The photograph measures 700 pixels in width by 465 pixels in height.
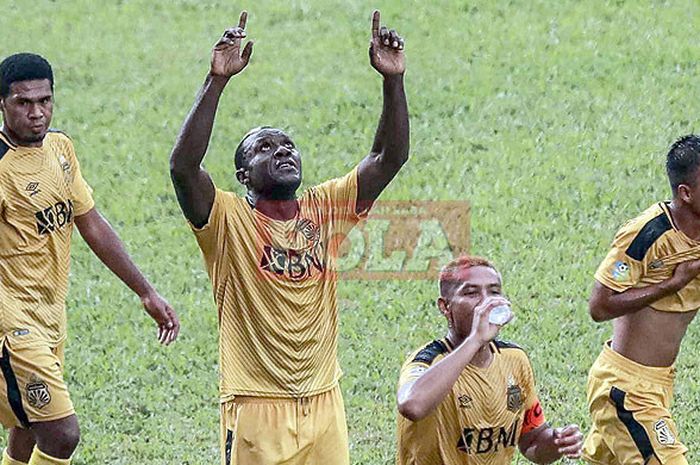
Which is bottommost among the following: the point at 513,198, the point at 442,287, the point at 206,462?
the point at 206,462

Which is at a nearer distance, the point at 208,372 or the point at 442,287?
the point at 442,287

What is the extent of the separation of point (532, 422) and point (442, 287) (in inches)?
29.0

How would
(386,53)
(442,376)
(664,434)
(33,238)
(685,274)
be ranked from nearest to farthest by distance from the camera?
(442,376) → (386,53) → (685,274) → (664,434) → (33,238)

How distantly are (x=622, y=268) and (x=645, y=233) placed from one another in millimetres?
209

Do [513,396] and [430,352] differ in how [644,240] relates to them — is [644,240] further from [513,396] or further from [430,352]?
[430,352]

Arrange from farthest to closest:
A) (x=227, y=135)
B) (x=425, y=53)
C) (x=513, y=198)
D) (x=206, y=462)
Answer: (x=425, y=53)
(x=227, y=135)
(x=513, y=198)
(x=206, y=462)

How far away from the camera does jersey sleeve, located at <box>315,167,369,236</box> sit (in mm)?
7230

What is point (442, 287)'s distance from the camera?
22.3 feet

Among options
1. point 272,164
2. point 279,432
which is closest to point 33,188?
point 272,164

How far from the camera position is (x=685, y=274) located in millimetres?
7586

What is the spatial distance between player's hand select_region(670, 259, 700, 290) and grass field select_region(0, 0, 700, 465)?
6.71 feet

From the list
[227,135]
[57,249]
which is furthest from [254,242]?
[227,135]

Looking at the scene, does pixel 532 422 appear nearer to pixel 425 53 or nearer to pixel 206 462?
pixel 206 462

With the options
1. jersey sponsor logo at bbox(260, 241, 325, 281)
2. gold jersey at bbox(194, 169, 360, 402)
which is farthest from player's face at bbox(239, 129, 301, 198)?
jersey sponsor logo at bbox(260, 241, 325, 281)
